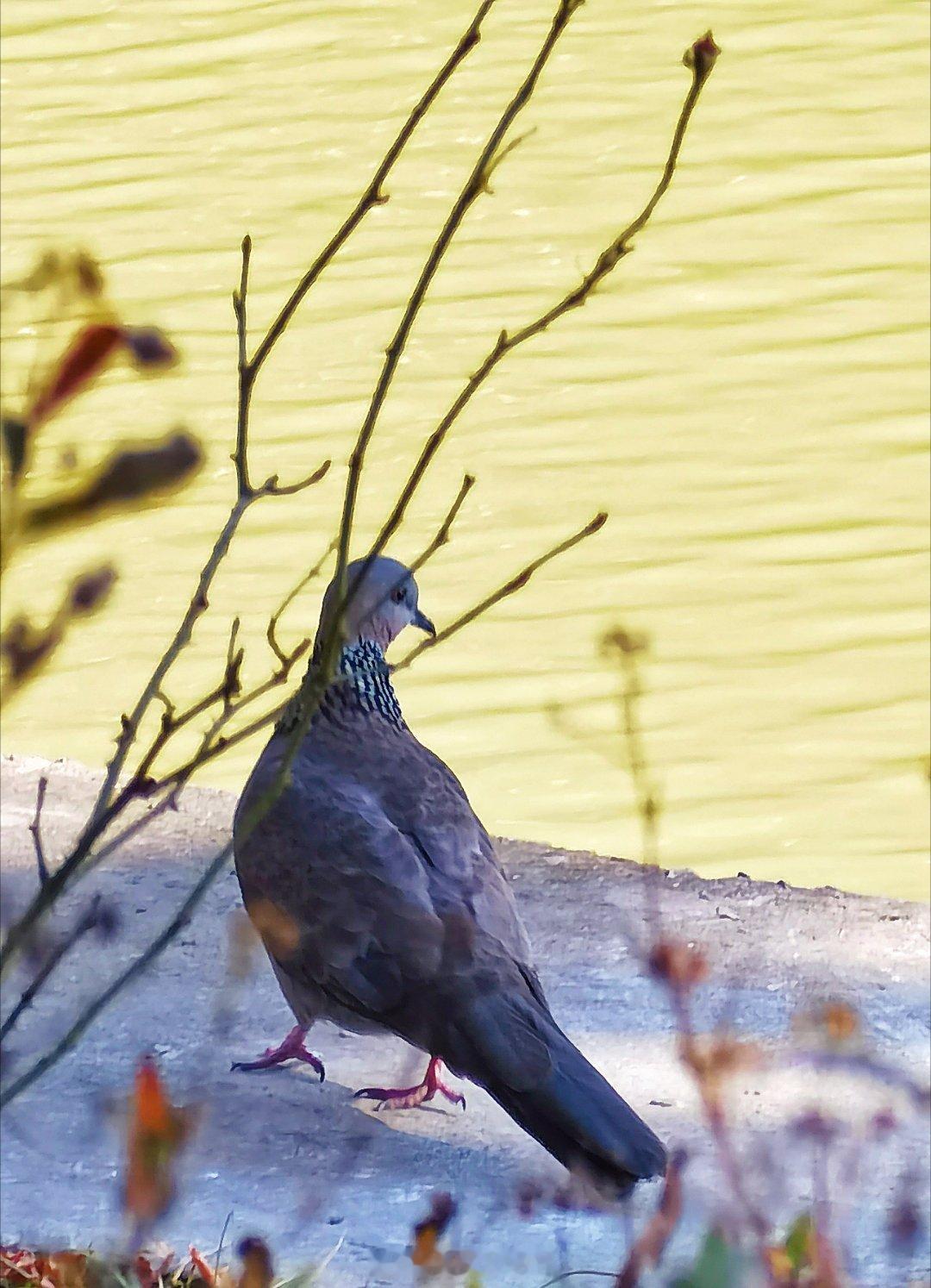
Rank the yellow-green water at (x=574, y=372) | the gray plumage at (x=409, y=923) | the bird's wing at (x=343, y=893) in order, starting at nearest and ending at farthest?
the gray plumage at (x=409, y=923), the bird's wing at (x=343, y=893), the yellow-green water at (x=574, y=372)

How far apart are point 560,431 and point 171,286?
2622 millimetres

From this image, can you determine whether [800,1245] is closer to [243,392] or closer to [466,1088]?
[243,392]

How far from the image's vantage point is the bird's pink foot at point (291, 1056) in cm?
371

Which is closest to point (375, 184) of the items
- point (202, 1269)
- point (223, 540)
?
point (223, 540)

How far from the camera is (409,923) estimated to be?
10.7 ft

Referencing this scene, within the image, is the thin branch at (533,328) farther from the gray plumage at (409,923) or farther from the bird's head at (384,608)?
the bird's head at (384,608)

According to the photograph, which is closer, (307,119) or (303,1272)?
(303,1272)

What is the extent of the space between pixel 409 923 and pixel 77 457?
99.1 inches

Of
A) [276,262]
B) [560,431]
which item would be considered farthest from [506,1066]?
[276,262]

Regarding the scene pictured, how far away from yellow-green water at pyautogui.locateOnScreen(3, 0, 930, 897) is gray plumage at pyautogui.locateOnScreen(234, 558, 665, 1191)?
3.99 feet

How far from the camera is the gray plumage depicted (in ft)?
9.95

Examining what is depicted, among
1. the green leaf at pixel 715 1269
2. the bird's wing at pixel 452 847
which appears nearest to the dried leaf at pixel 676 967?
the green leaf at pixel 715 1269

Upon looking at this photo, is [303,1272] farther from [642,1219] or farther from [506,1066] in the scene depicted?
[642,1219]

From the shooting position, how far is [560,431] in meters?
8.38
